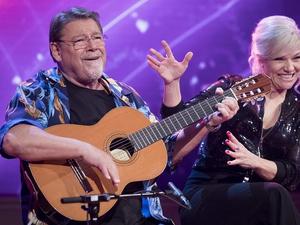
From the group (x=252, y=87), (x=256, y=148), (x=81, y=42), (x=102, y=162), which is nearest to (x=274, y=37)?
(x=252, y=87)

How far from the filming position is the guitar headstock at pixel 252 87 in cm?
259

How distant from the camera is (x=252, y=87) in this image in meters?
2.61

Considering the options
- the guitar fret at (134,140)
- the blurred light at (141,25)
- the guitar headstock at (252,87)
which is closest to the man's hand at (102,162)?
the guitar fret at (134,140)

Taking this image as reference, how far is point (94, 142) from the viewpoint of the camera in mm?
2367

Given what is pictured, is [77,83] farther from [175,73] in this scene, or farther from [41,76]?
[175,73]

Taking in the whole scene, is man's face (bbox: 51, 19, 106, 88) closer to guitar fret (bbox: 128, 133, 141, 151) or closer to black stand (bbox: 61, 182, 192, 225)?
guitar fret (bbox: 128, 133, 141, 151)

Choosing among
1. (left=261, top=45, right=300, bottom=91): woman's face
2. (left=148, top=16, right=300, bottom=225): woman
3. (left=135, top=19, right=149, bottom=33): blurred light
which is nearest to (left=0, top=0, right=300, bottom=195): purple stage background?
(left=135, top=19, right=149, bottom=33): blurred light

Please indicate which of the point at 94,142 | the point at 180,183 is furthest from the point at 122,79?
the point at 94,142

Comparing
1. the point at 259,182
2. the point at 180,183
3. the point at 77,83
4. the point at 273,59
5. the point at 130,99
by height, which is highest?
the point at 77,83

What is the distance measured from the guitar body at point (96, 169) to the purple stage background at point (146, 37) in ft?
3.85

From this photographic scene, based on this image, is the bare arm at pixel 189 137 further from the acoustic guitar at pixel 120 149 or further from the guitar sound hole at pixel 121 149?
the guitar sound hole at pixel 121 149

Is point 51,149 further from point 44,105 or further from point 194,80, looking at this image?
point 194,80

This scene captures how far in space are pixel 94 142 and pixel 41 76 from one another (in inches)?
16.1

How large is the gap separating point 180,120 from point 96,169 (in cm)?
48
